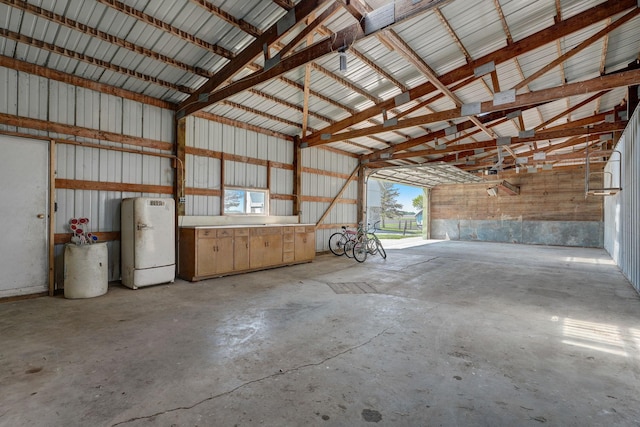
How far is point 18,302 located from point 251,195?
4681mm

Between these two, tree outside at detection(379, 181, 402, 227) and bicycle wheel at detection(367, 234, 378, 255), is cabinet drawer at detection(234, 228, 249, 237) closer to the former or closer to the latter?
bicycle wheel at detection(367, 234, 378, 255)

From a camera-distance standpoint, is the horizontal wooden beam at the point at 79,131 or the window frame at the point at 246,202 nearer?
the horizontal wooden beam at the point at 79,131

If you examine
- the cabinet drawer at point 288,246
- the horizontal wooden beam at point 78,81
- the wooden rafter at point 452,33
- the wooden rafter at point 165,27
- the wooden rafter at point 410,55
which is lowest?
the cabinet drawer at point 288,246

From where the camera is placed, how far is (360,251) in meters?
8.55

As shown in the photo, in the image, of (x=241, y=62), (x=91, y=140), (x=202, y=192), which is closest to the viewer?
(x=241, y=62)

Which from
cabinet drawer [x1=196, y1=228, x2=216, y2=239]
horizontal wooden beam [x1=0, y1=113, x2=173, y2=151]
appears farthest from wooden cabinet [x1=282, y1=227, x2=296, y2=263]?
horizontal wooden beam [x1=0, y1=113, x2=173, y2=151]

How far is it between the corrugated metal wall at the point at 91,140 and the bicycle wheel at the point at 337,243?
218 inches

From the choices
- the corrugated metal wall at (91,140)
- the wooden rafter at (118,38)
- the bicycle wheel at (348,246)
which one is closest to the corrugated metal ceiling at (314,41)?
the wooden rafter at (118,38)

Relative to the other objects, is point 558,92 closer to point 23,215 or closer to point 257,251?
point 257,251

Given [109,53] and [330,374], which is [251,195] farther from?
[330,374]

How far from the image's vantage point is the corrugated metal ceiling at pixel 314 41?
4.04 meters

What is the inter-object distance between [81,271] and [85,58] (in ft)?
10.8

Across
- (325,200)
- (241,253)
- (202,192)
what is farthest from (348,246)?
(202,192)

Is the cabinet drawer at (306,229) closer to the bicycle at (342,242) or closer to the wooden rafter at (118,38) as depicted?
the bicycle at (342,242)
